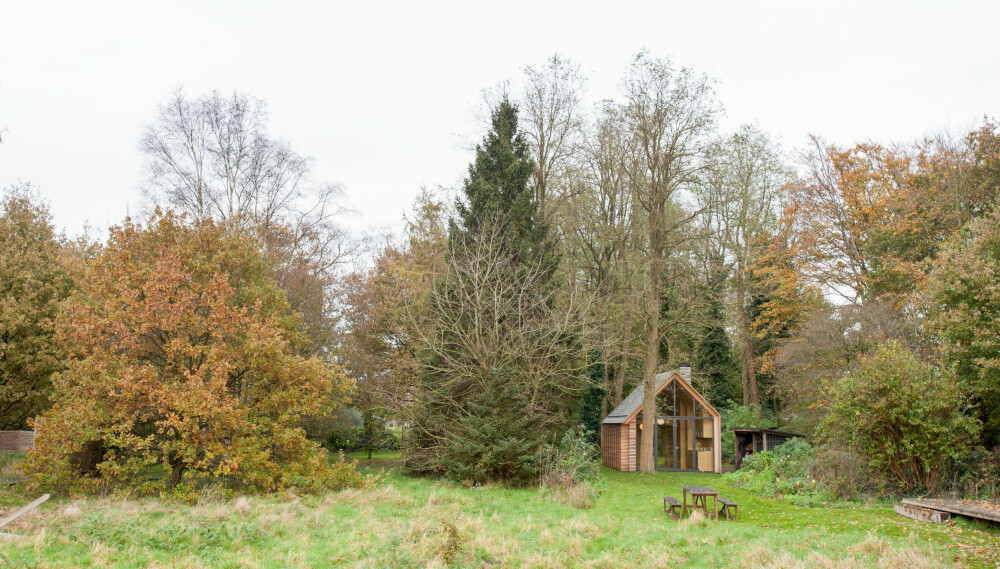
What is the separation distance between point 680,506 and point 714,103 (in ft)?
46.4

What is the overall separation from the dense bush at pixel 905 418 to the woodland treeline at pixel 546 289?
57mm

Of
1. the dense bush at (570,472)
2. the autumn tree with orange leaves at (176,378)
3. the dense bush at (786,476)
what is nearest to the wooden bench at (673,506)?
the dense bush at (570,472)

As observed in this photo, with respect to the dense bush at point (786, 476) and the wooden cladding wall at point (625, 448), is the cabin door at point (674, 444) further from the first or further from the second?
the dense bush at point (786, 476)

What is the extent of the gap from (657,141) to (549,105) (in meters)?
4.89

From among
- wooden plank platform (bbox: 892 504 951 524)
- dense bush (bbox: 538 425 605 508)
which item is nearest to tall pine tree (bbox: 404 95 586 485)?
dense bush (bbox: 538 425 605 508)

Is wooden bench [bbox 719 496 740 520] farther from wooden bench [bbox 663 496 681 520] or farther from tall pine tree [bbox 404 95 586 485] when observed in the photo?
tall pine tree [bbox 404 95 586 485]

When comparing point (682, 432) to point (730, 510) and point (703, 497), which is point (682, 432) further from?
point (703, 497)

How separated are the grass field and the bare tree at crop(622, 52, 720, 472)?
9.05 meters

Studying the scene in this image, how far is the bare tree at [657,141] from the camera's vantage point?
21266mm

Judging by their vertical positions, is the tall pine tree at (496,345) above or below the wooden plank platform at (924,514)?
above

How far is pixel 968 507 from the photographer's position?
10266 mm

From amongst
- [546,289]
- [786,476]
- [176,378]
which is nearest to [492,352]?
[546,289]

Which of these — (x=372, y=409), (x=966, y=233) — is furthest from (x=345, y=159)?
(x=966, y=233)

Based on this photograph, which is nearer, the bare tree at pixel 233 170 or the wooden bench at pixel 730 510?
the wooden bench at pixel 730 510
